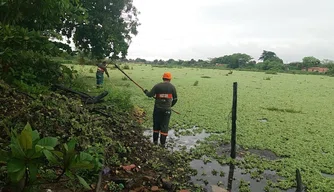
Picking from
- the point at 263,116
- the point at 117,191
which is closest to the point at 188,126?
the point at 263,116

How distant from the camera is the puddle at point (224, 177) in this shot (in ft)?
10.5

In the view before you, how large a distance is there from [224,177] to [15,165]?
275 cm

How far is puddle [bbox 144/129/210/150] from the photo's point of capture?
4.50 metres

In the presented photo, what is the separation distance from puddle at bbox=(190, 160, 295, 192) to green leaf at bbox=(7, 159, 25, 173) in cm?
234

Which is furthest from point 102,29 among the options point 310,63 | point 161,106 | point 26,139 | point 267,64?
point 310,63

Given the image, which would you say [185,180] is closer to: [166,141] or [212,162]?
[212,162]

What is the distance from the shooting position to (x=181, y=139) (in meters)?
4.87

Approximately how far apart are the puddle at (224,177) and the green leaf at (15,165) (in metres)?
2.34

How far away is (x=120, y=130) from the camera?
3.92 meters

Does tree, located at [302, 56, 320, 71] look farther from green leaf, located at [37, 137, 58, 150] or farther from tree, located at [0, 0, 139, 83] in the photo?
green leaf, located at [37, 137, 58, 150]

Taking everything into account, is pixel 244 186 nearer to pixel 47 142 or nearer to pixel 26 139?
pixel 47 142

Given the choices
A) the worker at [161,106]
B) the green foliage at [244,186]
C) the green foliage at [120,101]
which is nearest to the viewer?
the green foliage at [244,186]

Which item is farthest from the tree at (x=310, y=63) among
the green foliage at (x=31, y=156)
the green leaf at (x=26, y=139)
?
the green leaf at (x=26, y=139)

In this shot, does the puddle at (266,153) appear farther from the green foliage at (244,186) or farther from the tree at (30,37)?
the tree at (30,37)
